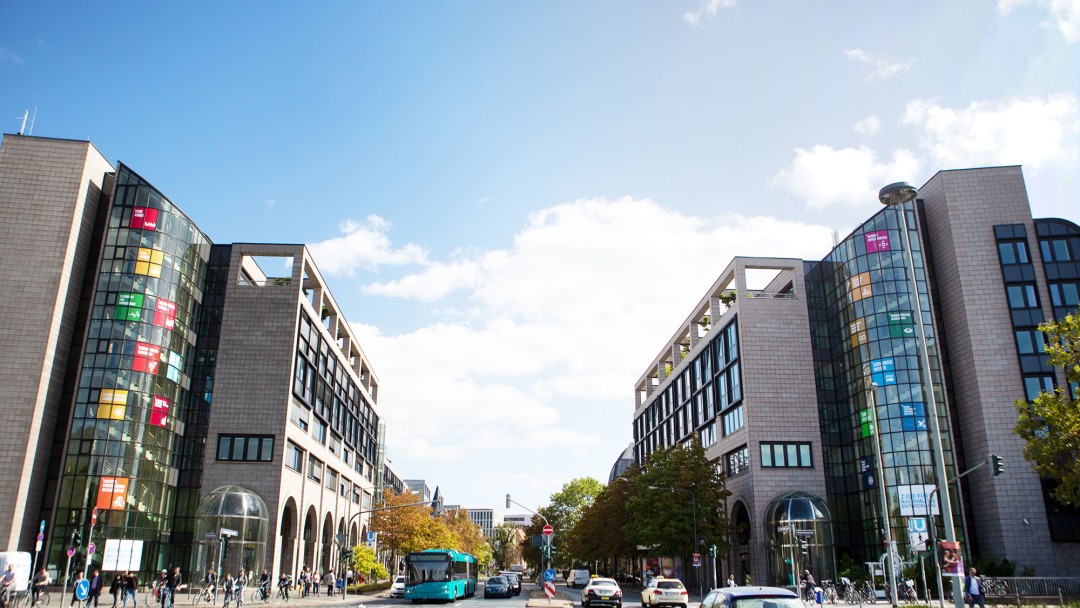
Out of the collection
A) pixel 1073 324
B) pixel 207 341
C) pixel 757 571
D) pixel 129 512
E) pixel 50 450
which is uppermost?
pixel 207 341

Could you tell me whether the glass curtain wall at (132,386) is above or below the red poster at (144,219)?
below

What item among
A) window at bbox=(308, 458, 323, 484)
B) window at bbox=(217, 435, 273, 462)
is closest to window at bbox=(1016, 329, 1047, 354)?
window at bbox=(217, 435, 273, 462)

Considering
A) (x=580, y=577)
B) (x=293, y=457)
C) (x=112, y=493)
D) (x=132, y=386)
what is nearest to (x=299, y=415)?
(x=293, y=457)

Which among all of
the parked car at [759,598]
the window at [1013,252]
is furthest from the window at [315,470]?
the window at [1013,252]

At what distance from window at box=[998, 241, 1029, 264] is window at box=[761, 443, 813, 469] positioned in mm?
19842

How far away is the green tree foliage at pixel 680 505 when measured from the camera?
182 feet

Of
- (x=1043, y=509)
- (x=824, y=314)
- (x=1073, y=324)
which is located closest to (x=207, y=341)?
(x=824, y=314)

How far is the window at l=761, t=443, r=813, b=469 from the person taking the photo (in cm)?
5834

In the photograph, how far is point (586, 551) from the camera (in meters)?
84.5

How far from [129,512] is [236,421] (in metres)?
9.54

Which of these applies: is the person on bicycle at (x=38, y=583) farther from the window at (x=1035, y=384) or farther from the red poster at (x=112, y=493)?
the window at (x=1035, y=384)

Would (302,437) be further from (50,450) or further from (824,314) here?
(824,314)

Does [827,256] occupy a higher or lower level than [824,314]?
higher

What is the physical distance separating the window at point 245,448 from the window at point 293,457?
1.57 meters
